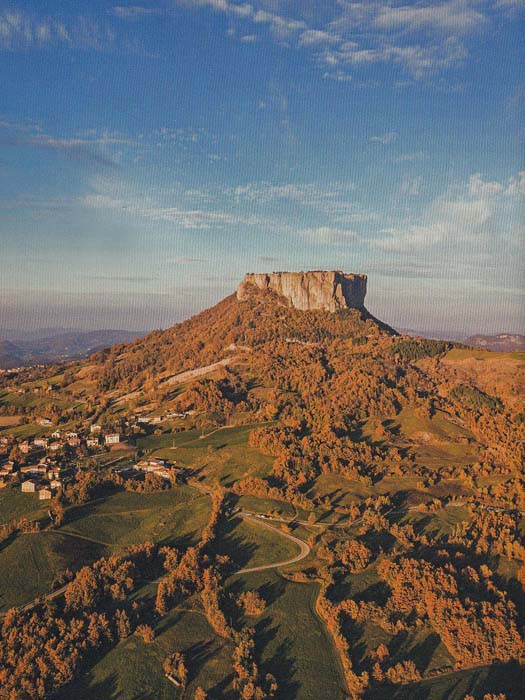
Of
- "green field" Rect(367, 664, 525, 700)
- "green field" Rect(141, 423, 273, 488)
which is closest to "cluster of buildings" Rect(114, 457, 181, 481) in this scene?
"green field" Rect(141, 423, 273, 488)

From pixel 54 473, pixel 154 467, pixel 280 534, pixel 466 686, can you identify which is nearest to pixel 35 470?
pixel 54 473

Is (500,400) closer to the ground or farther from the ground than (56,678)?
farther from the ground

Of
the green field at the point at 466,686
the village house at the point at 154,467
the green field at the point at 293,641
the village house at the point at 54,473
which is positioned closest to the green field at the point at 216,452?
the village house at the point at 154,467

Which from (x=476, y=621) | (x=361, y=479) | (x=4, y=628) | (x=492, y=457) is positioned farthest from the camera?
(x=492, y=457)

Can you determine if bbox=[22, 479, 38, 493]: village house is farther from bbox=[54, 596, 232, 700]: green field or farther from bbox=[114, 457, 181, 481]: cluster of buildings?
bbox=[54, 596, 232, 700]: green field

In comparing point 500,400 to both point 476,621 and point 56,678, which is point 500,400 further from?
point 56,678

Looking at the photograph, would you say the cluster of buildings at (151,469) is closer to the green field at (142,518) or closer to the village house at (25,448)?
the green field at (142,518)

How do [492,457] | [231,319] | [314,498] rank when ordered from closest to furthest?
[314,498], [492,457], [231,319]

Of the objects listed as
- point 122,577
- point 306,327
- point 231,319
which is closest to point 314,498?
point 122,577
